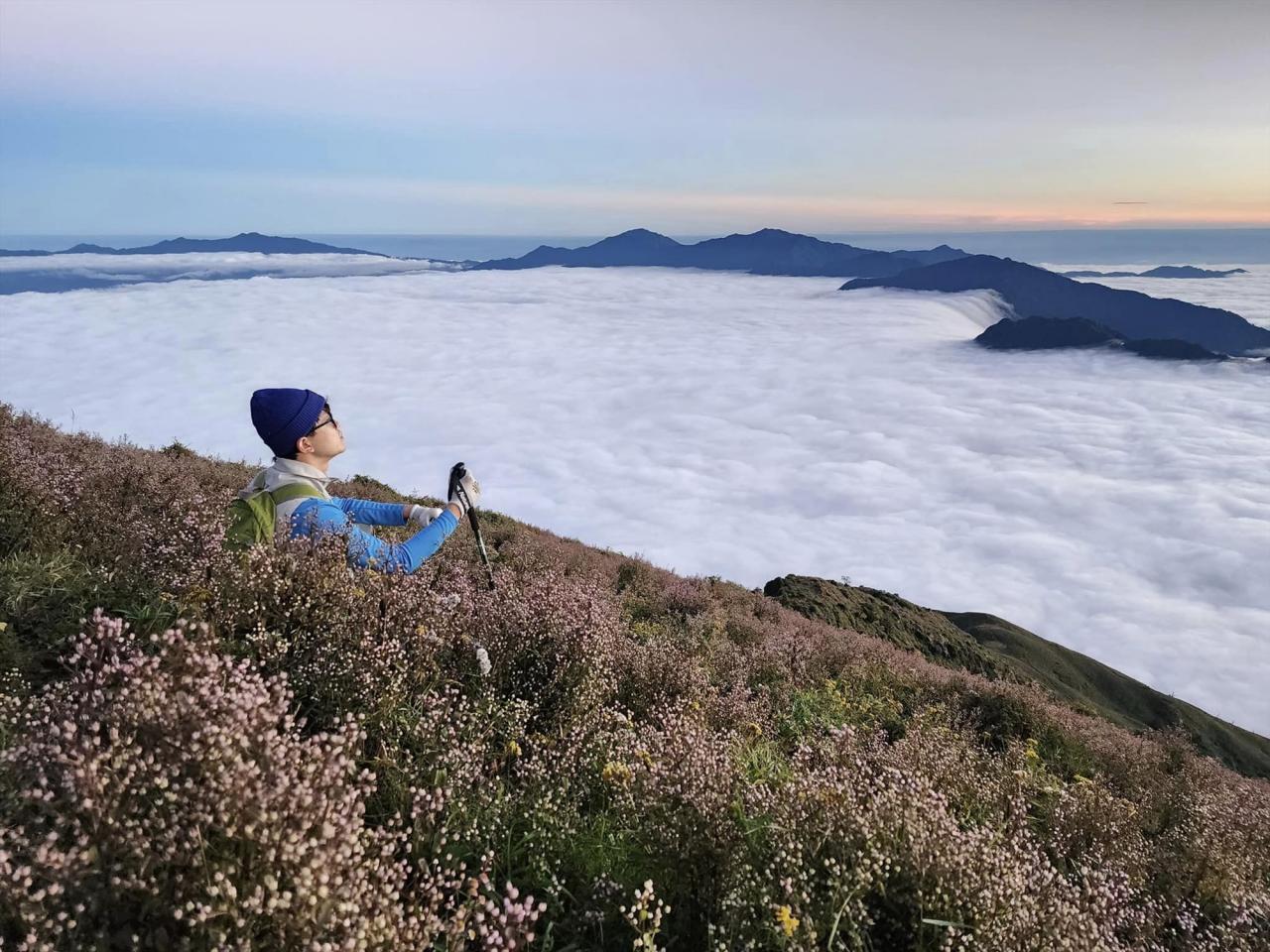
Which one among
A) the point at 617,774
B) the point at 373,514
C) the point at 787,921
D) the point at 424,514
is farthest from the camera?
the point at 373,514

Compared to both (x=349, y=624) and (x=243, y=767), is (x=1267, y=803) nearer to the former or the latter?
(x=349, y=624)

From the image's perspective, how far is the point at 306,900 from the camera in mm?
1724

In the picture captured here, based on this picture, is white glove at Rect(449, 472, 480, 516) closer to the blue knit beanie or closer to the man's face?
the man's face

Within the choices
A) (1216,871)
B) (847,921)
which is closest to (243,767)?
(847,921)

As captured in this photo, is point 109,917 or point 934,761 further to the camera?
point 934,761

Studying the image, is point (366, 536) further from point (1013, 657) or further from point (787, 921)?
point (1013, 657)

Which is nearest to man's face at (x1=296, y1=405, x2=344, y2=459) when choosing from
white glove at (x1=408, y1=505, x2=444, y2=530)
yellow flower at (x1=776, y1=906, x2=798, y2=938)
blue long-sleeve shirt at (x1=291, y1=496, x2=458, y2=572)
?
blue long-sleeve shirt at (x1=291, y1=496, x2=458, y2=572)

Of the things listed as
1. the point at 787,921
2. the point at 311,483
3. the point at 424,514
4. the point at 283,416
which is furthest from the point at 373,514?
the point at 787,921

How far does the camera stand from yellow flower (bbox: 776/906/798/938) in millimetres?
2197

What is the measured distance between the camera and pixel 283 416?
14.7ft

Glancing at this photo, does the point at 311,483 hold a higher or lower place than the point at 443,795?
higher

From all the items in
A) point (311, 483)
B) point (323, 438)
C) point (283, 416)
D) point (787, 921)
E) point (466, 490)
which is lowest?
point (787, 921)

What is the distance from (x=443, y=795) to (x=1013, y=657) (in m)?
56.0

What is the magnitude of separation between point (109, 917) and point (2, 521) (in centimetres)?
472
